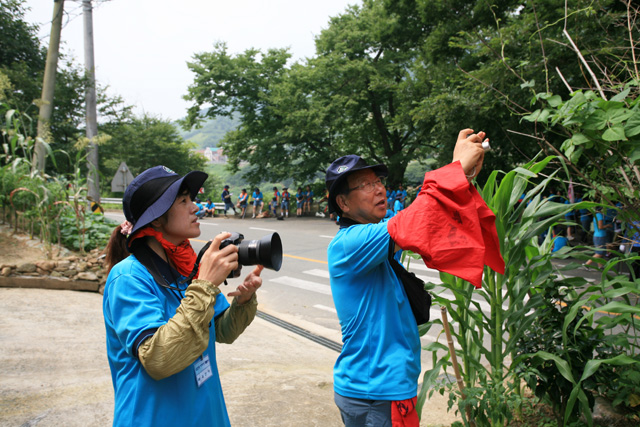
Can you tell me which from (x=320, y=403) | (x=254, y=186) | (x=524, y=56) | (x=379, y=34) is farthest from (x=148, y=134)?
(x=320, y=403)

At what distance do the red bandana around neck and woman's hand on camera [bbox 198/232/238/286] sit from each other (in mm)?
228

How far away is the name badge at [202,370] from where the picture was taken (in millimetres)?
1623

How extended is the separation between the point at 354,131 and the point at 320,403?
66.2 feet

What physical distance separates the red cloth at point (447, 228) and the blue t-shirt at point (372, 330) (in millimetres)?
394

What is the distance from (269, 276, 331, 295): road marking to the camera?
27.7 ft

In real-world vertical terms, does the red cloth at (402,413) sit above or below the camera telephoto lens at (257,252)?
below

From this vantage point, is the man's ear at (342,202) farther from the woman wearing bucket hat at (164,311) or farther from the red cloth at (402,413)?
the red cloth at (402,413)

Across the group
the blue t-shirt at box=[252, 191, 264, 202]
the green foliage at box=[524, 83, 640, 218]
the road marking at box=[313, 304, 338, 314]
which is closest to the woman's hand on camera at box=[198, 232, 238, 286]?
the green foliage at box=[524, 83, 640, 218]

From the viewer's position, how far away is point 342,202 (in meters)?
2.09

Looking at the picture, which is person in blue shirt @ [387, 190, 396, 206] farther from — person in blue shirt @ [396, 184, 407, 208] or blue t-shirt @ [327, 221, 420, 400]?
blue t-shirt @ [327, 221, 420, 400]

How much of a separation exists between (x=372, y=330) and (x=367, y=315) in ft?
0.21

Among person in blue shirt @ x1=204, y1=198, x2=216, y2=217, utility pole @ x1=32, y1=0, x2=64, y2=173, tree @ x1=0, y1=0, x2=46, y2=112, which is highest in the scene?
tree @ x1=0, y1=0, x2=46, y2=112

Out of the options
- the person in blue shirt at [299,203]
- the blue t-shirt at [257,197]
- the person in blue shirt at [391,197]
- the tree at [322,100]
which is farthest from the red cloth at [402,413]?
the blue t-shirt at [257,197]

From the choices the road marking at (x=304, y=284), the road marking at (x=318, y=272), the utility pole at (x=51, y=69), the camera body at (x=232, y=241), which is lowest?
the road marking at (x=304, y=284)
